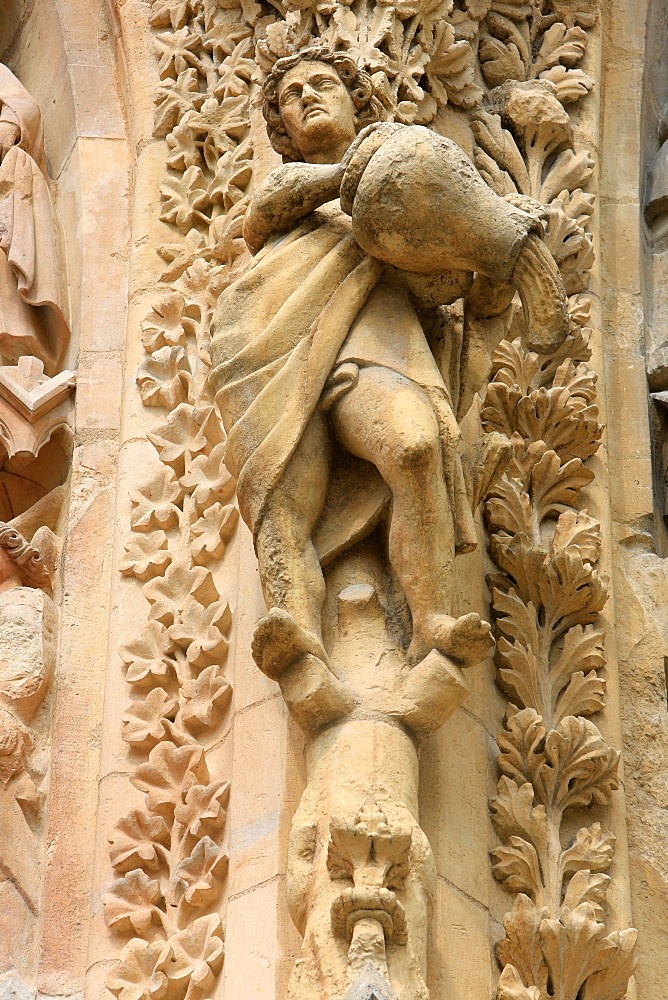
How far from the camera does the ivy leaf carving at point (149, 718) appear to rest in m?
4.52

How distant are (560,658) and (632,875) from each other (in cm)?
42

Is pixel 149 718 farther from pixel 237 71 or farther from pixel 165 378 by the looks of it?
pixel 237 71

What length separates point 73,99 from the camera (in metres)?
5.73

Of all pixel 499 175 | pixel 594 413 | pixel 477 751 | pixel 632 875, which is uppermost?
pixel 499 175

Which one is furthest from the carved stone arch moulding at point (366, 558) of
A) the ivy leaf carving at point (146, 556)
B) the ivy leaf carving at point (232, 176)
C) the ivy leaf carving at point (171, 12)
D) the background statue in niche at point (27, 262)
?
the ivy leaf carving at point (171, 12)

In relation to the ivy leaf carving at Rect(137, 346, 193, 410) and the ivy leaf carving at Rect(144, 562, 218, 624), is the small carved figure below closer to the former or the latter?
the ivy leaf carving at Rect(144, 562, 218, 624)

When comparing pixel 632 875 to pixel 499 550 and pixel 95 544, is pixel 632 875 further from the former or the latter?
pixel 95 544

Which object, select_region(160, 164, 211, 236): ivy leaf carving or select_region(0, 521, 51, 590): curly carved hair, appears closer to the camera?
select_region(0, 521, 51, 590): curly carved hair

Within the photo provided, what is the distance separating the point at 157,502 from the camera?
488 centimetres

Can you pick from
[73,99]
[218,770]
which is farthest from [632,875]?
[73,99]

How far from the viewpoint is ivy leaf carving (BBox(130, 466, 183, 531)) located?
4.83 m

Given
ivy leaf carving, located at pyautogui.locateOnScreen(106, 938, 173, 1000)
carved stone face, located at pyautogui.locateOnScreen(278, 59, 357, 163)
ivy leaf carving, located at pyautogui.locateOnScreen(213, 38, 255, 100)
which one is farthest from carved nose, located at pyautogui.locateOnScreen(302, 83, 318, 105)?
ivy leaf carving, located at pyautogui.locateOnScreen(106, 938, 173, 1000)

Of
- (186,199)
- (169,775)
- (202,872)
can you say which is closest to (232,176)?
(186,199)

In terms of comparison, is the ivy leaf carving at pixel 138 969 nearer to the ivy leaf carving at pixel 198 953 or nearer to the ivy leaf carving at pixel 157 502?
the ivy leaf carving at pixel 198 953
